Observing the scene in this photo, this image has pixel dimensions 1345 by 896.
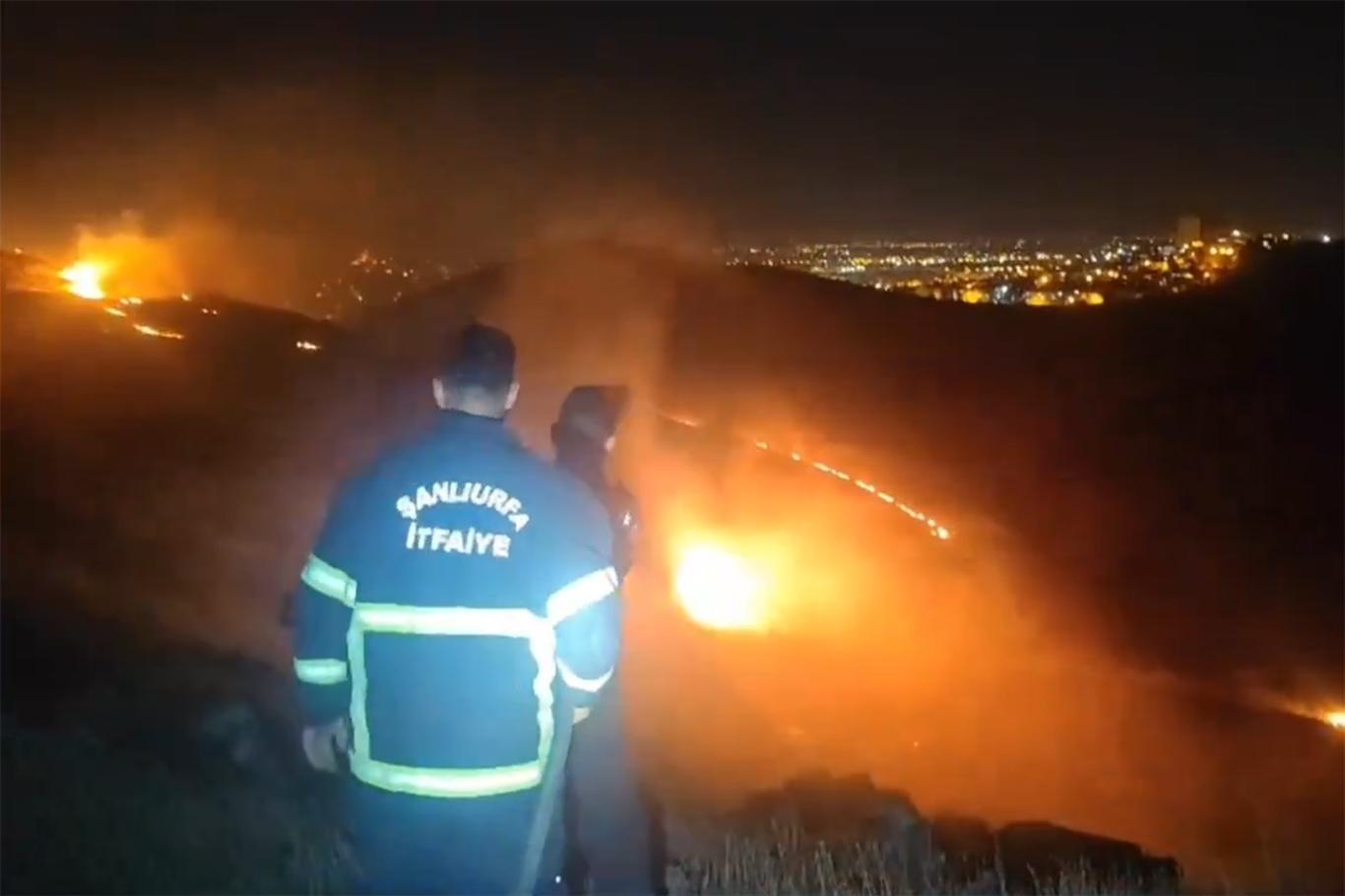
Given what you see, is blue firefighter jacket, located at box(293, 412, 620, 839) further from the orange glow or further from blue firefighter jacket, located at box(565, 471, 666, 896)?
the orange glow

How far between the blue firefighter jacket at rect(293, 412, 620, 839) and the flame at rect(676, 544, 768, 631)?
22.2 feet

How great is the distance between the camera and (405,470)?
348 cm

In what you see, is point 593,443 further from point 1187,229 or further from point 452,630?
point 1187,229

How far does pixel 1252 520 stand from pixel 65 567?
13.4 metres

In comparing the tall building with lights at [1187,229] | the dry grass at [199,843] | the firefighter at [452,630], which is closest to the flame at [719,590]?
the dry grass at [199,843]

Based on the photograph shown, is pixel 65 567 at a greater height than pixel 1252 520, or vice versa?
pixel 1252 520

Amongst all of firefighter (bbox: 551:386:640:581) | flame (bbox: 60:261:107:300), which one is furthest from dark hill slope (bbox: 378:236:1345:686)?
firefighter (bbox: 551:386:640:581)

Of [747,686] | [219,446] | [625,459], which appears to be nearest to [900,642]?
[747,686]

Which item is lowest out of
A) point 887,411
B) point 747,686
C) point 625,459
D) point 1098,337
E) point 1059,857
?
point 1059,857

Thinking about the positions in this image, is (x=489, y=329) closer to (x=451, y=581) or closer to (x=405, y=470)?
(x=405, y=470)

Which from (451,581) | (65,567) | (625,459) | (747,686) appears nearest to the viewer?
(451,581)

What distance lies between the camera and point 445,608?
136 inches

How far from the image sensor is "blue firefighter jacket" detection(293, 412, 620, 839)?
345 centimetres

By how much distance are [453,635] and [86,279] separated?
13186 millimetres
